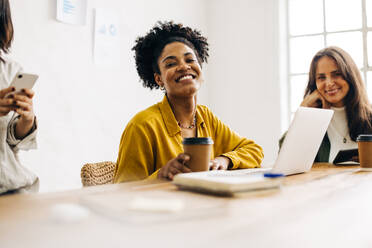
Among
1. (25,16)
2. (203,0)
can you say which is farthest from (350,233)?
(203,0)

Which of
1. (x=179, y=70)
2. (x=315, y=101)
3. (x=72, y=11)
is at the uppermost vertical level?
(x=72, y=11)

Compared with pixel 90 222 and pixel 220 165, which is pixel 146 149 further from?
pixel 90 222

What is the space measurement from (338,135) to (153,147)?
3.51 feet

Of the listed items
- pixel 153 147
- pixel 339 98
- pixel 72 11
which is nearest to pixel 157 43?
pixel 153 147

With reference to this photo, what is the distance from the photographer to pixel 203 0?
3.91 metres

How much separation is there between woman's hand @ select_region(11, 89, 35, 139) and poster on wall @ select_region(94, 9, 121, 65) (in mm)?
1207

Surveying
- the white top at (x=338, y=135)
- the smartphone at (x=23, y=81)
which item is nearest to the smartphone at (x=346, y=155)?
the white top at (x=338, y=135)

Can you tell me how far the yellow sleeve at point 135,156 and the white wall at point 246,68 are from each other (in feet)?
7.77

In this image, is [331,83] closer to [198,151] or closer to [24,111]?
[198,151]

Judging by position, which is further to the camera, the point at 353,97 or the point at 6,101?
the point at 353,97

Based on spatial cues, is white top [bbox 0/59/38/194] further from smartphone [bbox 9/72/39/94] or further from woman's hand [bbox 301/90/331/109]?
woman's hand [bbox 301/90/331/109]

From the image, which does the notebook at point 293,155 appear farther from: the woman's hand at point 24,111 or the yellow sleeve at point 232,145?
the woman's hand at point 24,111

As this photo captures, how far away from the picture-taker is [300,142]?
114 centimetres

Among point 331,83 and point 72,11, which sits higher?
point 72,11
